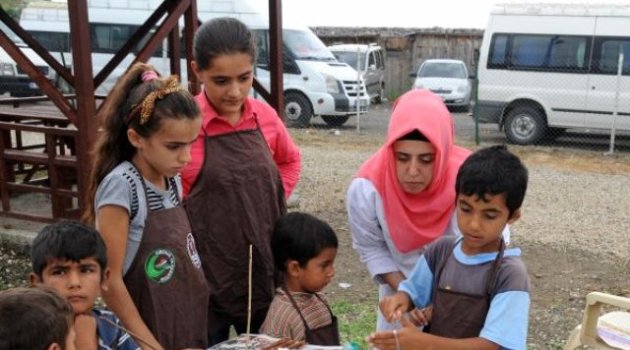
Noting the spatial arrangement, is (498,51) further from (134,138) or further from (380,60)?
(134,138)

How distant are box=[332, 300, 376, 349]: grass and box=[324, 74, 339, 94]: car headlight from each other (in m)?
9.73

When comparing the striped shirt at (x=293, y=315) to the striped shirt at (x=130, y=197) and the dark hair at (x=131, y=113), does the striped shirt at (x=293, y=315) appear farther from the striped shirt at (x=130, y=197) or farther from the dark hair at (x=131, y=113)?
the dark hair at (x=131, y=113)

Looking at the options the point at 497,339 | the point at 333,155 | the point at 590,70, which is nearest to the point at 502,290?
the point at 497,339

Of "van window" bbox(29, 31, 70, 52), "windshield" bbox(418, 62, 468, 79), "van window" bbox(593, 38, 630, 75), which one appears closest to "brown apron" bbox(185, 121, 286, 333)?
"van window" bbox(593, 38, 630, 75)

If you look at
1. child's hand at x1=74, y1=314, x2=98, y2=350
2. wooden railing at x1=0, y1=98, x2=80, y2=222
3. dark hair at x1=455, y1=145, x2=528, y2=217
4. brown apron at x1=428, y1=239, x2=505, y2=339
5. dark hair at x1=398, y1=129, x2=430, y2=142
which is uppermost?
dark hair at x1=398, y1=129, x2=430, y2=142

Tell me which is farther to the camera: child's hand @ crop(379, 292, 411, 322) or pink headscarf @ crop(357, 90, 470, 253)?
pink headscarf @ crop(357, 90, 470, 253)

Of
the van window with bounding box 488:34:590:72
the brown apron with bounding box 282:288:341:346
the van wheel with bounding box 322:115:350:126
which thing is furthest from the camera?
the van wheel with bounding box 322:115:350:126

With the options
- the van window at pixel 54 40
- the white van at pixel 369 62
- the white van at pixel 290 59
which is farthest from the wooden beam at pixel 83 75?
the white van at pixel 369 62

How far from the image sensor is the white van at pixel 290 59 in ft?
45.2

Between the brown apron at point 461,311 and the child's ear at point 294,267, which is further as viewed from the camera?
the child's ear at point 294,267

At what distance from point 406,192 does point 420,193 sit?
45 mm

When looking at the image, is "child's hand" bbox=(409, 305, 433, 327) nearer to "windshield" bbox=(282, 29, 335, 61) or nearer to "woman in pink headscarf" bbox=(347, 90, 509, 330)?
"woman in pink headscarf" bbox=(347, 90, 509, 330)

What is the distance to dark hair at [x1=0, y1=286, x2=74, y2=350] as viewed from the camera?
150cm

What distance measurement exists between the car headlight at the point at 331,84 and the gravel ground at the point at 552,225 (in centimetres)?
151
